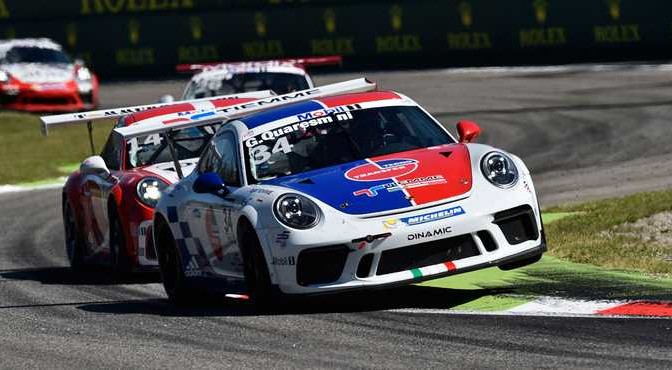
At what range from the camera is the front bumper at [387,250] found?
8.34 metres

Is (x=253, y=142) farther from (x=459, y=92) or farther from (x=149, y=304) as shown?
(x=459, y=92)

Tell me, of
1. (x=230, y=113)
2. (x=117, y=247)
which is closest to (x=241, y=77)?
(x=117, y=247)

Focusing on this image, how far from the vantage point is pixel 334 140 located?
30.8ft

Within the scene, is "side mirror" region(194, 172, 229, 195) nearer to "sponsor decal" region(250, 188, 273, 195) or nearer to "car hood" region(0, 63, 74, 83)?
"sponsor decal" region(250, 188, 273, 195)

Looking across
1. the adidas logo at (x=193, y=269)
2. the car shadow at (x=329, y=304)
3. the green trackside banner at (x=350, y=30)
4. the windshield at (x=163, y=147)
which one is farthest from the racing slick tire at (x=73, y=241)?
the green trackside banner at (x=350, y=30)

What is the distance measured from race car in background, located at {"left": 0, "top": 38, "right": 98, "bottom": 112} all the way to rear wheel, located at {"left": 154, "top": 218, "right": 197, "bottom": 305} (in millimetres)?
18567

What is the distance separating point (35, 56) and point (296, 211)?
21.4 m

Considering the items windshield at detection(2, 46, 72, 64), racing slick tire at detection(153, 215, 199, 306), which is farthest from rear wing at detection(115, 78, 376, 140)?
windshield at detection(2, 46, 72, 64)

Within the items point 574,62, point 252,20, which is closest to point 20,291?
point 574,62

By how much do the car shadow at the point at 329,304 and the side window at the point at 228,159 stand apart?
0.74 meters

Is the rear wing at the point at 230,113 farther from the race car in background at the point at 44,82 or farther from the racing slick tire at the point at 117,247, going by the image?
the race car in background at the point at 44,82

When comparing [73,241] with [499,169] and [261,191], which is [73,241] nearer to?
[261,191]

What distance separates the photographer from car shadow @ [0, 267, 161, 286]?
37.9 feet

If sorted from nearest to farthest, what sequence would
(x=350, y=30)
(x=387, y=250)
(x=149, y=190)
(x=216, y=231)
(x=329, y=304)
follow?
(x=387, y=250)
(x=329, y=304)
(x=216, y=231)
(x=149, y=190)
(x=350, y=30)
